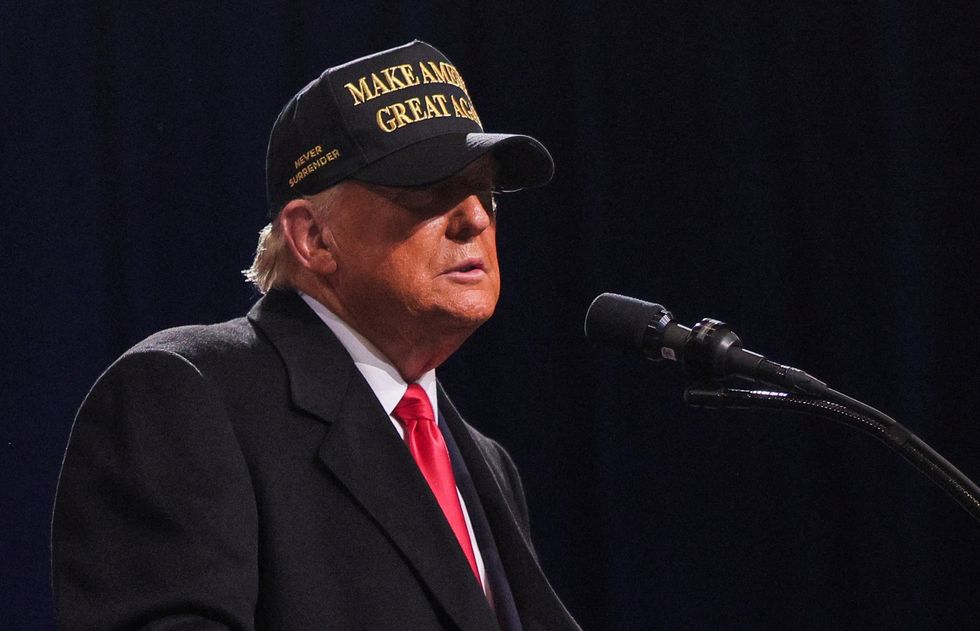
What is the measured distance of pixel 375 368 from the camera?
1607 mm

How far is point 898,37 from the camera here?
270 cm

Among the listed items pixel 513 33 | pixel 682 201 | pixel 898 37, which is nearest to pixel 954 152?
pixel 898 37

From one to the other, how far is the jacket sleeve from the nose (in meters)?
0.42

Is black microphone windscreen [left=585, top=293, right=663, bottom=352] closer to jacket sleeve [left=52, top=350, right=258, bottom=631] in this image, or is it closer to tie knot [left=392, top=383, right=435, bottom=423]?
tie knot [left=392, top=383, right=435, bottom=423]

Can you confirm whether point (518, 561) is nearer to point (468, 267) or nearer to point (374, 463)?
point (374, 463)

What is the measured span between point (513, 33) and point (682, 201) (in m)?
0.58

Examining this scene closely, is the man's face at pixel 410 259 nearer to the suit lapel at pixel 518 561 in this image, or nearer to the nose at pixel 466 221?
the nose at pixel 466 221

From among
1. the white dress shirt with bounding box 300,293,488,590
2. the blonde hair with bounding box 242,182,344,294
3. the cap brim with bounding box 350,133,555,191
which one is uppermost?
the cap brim with bounding box 350,133,555,191

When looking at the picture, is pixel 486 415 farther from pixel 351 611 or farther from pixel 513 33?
pixel 351 611

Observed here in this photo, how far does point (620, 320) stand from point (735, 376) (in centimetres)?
15

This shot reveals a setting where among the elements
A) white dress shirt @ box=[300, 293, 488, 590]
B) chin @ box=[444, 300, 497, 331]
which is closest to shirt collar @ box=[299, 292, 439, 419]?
white dress shirt @ box=[300, 293, 488, 590]

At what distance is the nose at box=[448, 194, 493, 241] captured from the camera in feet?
5.34

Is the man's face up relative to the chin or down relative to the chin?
up

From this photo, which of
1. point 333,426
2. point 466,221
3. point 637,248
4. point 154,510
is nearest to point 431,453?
point 333,426
